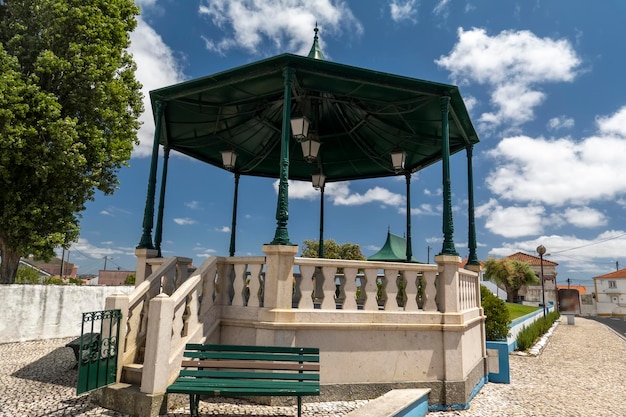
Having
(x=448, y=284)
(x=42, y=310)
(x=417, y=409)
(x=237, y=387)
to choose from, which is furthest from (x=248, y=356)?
(x=42, y=310)

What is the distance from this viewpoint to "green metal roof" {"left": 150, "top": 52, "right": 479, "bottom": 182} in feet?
23.6

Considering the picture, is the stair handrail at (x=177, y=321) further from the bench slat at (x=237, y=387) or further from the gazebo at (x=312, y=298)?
the bench slat at (x=237, y=387)

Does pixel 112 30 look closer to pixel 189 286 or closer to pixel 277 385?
pixel 189 286

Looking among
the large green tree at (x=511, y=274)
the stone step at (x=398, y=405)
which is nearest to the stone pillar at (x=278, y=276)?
the stone step at (x=398, y=405)

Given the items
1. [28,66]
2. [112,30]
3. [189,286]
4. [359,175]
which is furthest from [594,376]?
[28,66]

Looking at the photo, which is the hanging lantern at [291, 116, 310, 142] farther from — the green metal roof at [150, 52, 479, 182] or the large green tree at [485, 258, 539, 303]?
the large green tree at [485, 258, 539, 303]

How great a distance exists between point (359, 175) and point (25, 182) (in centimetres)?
1155

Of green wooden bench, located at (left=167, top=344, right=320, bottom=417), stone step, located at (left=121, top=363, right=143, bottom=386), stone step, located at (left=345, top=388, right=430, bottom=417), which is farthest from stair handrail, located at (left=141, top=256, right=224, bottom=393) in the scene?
stone step, located at (left=345, top=388, right=430, bottom=417)

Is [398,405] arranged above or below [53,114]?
below

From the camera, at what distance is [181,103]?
332 inches

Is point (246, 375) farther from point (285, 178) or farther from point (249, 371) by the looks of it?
point (285, 178)

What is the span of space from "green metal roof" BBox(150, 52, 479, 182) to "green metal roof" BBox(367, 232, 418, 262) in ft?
17.0

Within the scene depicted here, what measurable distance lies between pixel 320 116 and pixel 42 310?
11.3 metres

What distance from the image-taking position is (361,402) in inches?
237
